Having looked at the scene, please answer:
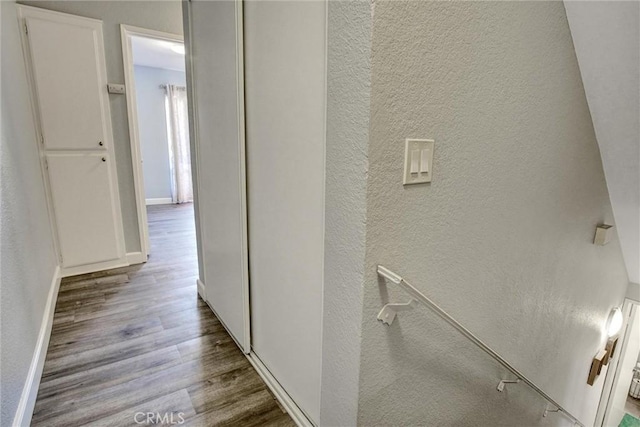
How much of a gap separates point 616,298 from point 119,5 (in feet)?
16.1

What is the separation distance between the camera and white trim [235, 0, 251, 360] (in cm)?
158

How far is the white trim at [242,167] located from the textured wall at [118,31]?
2018 millimetres

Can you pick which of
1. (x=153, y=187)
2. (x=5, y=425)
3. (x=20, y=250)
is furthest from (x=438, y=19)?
(x=153, y=187)

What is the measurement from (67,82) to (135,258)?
1.67 metres

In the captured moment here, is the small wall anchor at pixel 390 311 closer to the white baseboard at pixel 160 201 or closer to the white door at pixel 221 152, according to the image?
the white door at pixel 221 152

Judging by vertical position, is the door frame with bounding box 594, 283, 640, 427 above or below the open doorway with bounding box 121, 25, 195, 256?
below

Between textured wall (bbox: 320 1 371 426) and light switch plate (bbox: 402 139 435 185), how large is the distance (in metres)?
→ 0.15

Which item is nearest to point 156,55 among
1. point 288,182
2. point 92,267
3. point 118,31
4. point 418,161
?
point 118,31

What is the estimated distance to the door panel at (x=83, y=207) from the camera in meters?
2.85

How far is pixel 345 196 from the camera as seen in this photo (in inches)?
38.1

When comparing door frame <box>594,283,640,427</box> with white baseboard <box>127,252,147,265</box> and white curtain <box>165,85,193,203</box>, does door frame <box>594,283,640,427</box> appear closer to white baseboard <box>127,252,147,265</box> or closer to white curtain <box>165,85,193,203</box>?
white baseboard <box>127,252,147,265</box>

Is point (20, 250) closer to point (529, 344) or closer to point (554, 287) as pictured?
point (529, 344)

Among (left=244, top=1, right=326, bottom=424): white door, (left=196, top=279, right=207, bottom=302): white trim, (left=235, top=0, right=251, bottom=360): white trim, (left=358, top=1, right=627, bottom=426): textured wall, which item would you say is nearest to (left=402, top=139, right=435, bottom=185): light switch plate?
(left=358, top=1, right=627, bottom=426): textured wall

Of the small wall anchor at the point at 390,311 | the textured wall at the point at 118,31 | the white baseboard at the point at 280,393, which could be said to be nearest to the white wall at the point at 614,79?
the small wall anchor at the point at 390,311
